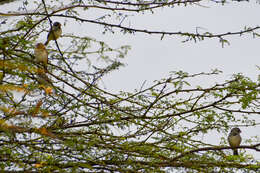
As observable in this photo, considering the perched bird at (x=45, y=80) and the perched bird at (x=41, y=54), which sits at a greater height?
the perched bird at (x=41, y=54)

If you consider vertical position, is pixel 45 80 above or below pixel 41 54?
below

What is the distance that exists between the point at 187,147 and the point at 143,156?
48 cm

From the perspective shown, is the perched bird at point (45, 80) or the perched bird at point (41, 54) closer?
the perched bird at point (45, 80)

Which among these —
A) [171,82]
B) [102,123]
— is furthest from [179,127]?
[102,123]

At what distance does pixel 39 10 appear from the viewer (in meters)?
3.18

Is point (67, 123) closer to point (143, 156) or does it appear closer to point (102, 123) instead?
point (102, 123)

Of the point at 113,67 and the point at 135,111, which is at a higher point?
the point at 113,67

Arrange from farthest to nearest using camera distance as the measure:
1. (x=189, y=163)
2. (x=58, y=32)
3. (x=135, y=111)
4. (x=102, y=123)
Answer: (x=58, y=32) < (x=135, y=111) < (x=102, y=123) < (x=189, y=163)

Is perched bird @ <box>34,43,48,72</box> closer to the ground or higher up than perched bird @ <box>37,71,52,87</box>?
higher up

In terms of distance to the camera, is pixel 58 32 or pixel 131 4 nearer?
pixel 131 4

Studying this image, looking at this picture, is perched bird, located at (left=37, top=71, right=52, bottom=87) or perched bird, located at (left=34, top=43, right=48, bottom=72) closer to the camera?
perched bird, located at (left=37, top=71, right=52, bottom=87)

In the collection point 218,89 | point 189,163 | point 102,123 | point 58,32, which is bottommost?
point 189,163

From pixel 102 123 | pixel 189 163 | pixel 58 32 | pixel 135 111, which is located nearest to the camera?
pixel 189 163

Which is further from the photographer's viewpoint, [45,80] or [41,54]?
[41,54]
